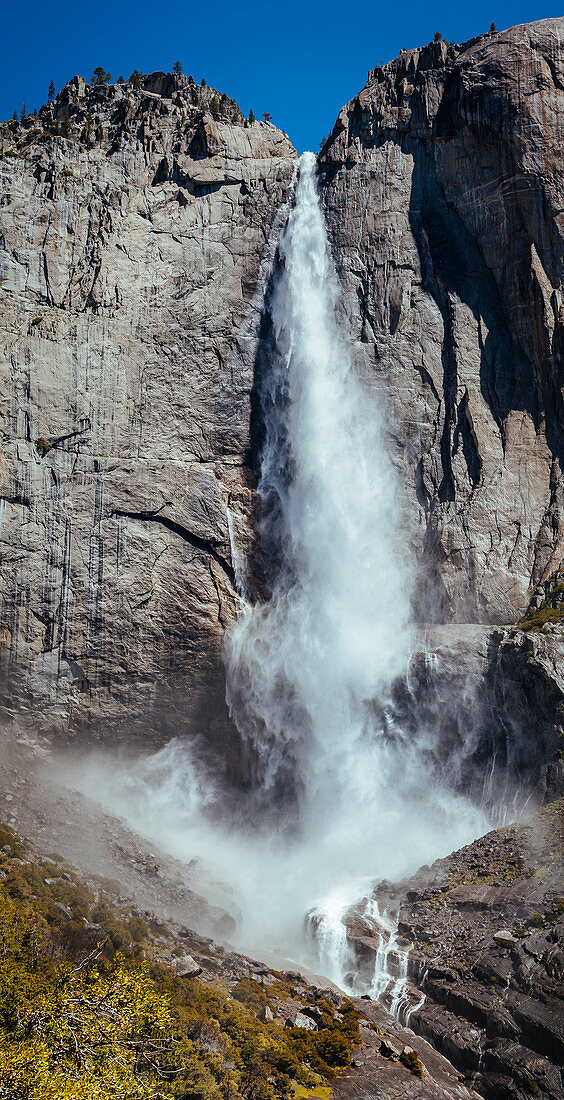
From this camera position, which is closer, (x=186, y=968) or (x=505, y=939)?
(x=186, y=968)

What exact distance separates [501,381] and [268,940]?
96.7 ft

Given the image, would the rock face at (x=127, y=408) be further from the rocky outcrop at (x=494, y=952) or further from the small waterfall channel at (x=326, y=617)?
the rocky outcrop at (x=494, y=952)

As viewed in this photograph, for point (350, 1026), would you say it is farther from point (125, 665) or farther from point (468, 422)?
point (468, 422)

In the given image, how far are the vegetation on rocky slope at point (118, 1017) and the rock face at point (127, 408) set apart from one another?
44.3 feet

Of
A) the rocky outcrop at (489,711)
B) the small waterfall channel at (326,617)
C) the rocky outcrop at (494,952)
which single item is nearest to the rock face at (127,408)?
the small waterfall channel at (326,617)

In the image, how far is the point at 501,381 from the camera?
4428 cm

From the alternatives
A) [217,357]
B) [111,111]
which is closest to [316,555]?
[217,357]

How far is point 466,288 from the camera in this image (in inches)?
1797

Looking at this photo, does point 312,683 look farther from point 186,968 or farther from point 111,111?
point 111,111

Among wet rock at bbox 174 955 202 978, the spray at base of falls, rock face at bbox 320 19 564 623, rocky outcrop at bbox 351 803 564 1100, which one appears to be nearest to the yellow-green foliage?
rock face at bbox 320 19 564 623

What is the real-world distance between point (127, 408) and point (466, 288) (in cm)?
1952

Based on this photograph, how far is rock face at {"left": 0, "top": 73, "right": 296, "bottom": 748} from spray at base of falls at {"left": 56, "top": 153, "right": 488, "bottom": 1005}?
1.67 metres

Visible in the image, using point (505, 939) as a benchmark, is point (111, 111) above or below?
above

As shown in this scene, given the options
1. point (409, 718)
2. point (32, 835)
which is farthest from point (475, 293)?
point (32, 835)
